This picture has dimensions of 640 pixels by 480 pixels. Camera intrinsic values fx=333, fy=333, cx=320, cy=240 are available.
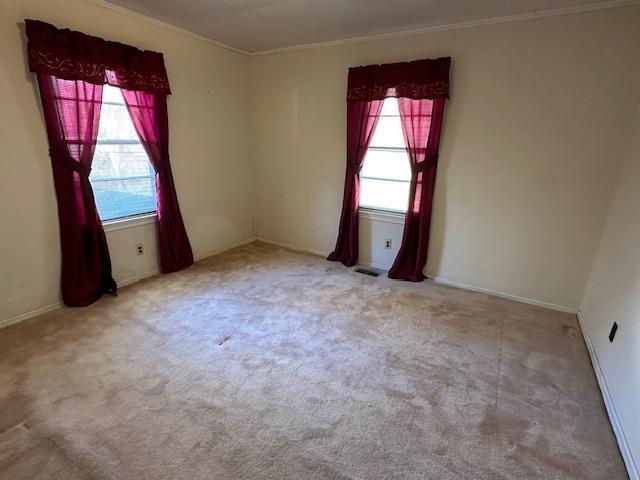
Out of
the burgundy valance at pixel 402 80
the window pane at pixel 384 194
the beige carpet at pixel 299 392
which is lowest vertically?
the beige carpet at pixel 299 392

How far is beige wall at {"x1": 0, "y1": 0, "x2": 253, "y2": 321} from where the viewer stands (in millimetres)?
2318

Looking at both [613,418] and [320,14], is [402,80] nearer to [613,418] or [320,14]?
[320,14]

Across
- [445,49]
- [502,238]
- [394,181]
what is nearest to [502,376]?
[502,238]

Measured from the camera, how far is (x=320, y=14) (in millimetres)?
2738

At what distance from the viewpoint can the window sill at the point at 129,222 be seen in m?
2.99

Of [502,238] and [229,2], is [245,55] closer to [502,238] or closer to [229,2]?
[229,2]

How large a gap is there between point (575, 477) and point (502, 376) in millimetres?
656

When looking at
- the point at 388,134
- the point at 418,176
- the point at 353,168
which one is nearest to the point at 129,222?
the point at 353,168

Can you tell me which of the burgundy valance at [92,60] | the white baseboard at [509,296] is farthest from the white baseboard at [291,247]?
the burgundy valance at [92,60]

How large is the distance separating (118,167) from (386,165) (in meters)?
2.60

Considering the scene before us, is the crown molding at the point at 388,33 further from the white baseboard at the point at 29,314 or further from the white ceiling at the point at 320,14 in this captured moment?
the white baseboard at the point at 29,314

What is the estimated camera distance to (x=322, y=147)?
3.85 metres

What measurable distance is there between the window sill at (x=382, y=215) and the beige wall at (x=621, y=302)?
5.52ft

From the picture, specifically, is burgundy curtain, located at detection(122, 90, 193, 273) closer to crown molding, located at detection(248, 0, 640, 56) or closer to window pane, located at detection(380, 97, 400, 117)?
crown molding, located at detection(248, 0, 640, 56)
